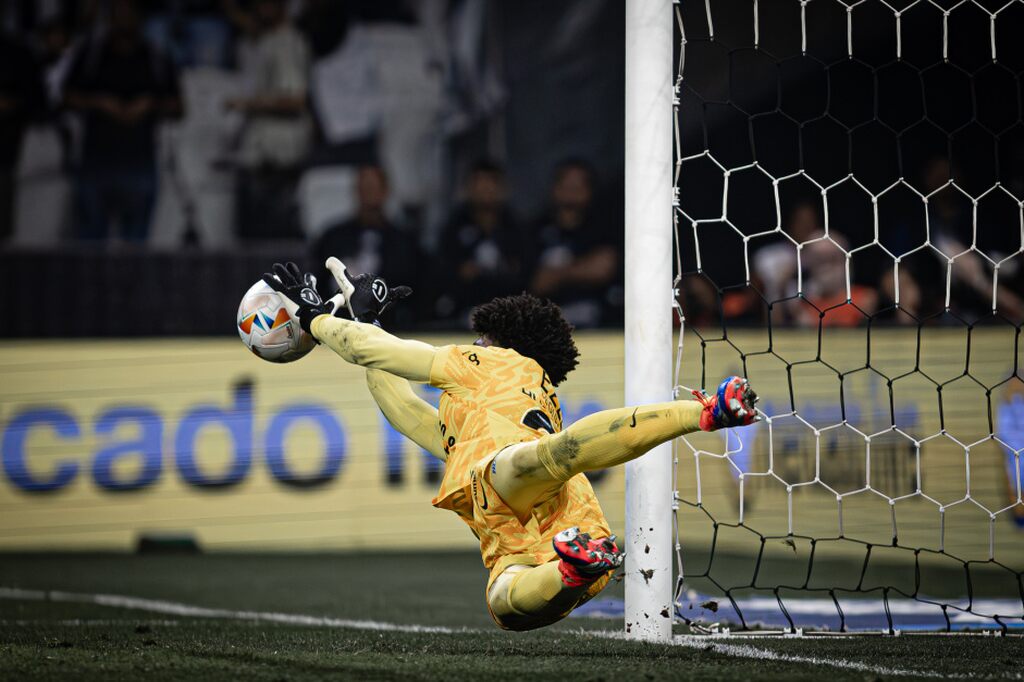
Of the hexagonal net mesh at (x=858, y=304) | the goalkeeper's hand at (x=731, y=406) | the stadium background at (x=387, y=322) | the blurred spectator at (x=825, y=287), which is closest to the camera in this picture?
the goalkeeper's hand at (x=731, y=406)

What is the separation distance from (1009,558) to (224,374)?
19.3ft

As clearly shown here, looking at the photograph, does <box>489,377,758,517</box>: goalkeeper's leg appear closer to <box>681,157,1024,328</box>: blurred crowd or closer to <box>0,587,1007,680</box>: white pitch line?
<box>0,587,1007,680</box>: white pitch line

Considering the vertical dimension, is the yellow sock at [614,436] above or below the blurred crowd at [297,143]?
below

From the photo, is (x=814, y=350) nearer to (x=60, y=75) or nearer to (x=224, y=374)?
(x=224, y=374)

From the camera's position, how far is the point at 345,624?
5.22 metres

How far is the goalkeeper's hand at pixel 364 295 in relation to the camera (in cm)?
430

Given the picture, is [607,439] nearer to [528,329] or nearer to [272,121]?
[528,329]

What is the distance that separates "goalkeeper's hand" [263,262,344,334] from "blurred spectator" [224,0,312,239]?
6.07 metres

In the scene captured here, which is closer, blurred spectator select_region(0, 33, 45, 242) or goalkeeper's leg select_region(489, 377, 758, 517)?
goalkeeper's leg select_region(489, 377, 758, 517)

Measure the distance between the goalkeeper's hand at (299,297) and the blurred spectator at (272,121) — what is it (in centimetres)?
607

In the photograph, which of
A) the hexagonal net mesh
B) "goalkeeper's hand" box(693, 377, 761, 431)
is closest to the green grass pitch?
"goalkeeper's hand" box(693, 377, 761, 431)

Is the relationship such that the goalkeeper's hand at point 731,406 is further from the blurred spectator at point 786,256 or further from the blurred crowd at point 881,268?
the blurred spectator at point 786,256

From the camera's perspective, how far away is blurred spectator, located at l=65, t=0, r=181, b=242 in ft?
34.0

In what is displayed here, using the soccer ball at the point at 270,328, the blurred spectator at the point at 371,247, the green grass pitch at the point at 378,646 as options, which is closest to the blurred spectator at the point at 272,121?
the blurred spectator at the point at 371,247
